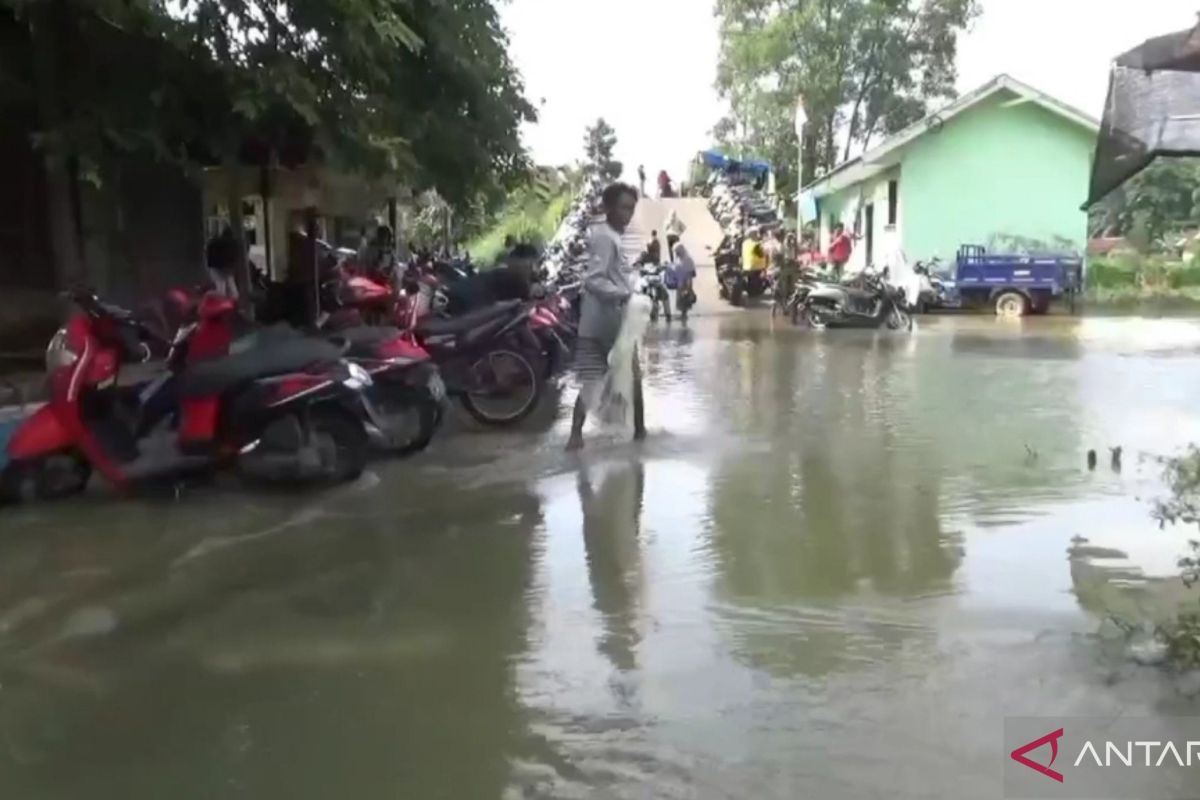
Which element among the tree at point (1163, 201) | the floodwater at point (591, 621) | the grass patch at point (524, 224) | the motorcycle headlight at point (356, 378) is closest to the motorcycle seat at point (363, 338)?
the motorcycle headlight at point (356, 378)

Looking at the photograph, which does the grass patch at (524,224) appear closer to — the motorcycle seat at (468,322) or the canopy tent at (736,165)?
the canopy tent at (736,165)

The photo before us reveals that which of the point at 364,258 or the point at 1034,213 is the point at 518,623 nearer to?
the point at 364,258

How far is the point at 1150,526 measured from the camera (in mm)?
6141

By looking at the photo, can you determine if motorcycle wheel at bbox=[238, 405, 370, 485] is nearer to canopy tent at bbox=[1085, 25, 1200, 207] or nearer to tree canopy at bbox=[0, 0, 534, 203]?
tree canopy at bbox=[0, 0, 534, 203]

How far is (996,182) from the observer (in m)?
27.1

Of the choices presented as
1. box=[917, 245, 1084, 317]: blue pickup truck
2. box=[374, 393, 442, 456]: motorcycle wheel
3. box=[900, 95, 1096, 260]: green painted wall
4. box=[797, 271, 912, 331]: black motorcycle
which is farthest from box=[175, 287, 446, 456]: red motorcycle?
box=[900, 95, 1096, 260]: green painted wall

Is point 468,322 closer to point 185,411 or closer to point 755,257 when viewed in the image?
point 185,411

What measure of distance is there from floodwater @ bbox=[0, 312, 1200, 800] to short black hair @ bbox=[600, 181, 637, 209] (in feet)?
5.38

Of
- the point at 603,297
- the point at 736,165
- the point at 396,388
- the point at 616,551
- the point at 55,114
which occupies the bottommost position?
the point at 616,551

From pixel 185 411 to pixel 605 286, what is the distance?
9.12ft

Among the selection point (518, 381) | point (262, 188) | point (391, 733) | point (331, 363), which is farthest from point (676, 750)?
point (262, 188)

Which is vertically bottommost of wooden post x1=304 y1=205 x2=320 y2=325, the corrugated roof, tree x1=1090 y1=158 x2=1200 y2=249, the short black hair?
wooden post x1=304 y1=205 x2=320 y2=325

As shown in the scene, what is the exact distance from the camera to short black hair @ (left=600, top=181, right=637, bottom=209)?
806 centimetres

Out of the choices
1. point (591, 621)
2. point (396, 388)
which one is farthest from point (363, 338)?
point (591, 621)
